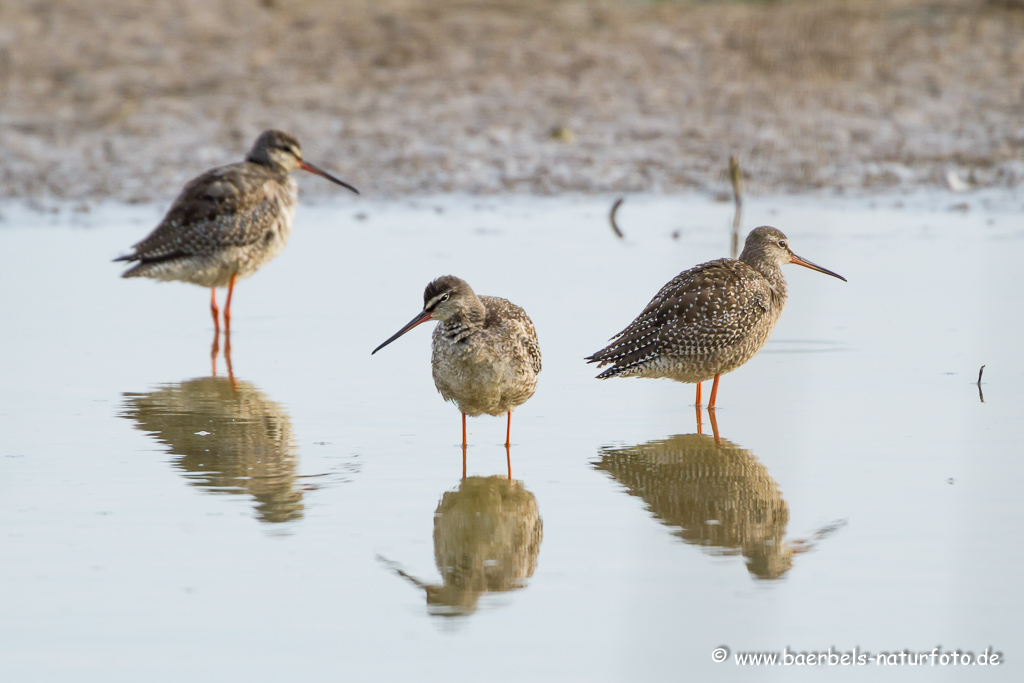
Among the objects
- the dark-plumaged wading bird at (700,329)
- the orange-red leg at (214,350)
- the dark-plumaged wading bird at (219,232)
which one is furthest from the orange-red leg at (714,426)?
the dark-plumaged wading bird at (219,232)

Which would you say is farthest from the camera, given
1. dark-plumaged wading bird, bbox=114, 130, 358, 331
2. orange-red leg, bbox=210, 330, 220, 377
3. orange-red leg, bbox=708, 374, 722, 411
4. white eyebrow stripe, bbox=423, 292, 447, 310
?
dark-plumaged wading bird, bbox=114, 130, 358, 331

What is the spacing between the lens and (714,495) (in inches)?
228

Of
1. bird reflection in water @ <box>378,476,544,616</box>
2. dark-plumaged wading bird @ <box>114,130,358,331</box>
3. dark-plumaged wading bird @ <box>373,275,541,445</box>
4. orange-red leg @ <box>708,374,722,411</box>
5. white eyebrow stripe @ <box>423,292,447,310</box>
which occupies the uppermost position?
dark-plumaged wading bird @ <box>114,130,358,331</box>

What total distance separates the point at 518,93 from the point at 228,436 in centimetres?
1059

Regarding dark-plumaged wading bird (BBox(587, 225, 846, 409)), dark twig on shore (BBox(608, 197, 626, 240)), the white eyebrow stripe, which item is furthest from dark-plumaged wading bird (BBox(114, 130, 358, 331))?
the white eyebrow stripe

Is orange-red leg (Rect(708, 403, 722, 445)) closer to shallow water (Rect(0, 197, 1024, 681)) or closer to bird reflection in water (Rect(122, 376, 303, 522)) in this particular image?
shallow water (Rect(0, 197, 1024, 681))

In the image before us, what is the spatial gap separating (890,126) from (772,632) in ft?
40.9

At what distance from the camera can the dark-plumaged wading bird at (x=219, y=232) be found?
10477 mm

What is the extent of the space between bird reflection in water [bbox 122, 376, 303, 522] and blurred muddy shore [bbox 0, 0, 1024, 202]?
664cm

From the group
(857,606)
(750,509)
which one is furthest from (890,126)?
(857,606)

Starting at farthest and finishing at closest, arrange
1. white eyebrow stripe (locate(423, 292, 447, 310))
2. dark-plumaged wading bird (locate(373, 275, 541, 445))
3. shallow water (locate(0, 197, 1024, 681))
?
white eyebrow stripe (locate(423, 292, 447, 310)) < dark-plumaged wading bird (locate(373, 275, 541, 445)) < shallow water (locate(0, 197, 1024, 681))

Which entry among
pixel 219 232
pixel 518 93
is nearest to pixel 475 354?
pixel 219 232

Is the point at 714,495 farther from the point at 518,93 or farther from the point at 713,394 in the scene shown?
the point at 518,93

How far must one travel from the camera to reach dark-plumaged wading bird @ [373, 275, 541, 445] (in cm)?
652
